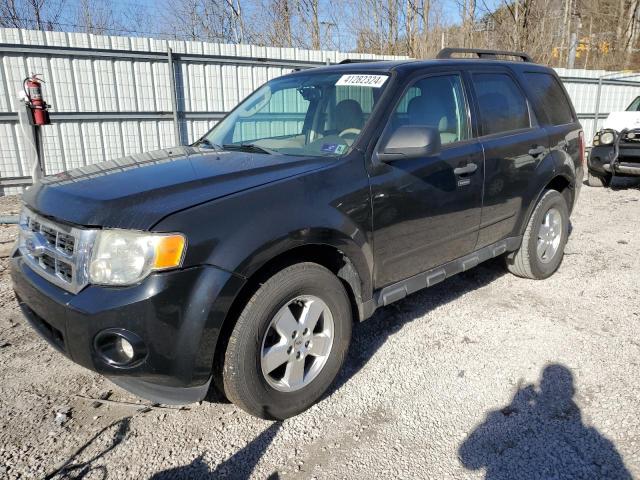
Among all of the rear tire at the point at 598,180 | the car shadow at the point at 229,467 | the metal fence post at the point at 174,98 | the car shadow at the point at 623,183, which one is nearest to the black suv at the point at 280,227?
the car shadow at the point at 229,467

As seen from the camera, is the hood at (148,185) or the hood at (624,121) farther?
the hood at (624,121)

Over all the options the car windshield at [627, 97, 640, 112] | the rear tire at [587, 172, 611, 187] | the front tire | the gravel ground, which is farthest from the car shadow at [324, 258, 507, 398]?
the car windshield at [627, 97, 640, 112]

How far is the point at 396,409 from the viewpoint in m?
2.71

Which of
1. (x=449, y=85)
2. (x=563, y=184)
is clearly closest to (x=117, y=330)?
(x=449, y=85)

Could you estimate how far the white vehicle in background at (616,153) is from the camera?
8.23 meters

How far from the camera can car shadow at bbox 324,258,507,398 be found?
322cm

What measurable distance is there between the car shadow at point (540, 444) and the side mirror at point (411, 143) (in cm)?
149

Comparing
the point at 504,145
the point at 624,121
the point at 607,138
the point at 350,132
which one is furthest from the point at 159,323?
the point at 624,121

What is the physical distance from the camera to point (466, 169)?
11.0 feet

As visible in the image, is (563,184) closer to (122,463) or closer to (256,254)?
(256,254)

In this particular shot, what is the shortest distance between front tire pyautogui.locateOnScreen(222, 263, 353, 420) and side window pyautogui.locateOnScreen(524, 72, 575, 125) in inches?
113

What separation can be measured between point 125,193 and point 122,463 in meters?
1.27

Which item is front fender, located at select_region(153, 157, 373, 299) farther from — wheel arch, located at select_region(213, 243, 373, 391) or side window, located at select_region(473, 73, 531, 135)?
side window, located at select_region(473, 73, 531, 135)

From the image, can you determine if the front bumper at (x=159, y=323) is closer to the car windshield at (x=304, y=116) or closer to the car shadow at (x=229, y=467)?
the car shadow at (x=229, y=467)
